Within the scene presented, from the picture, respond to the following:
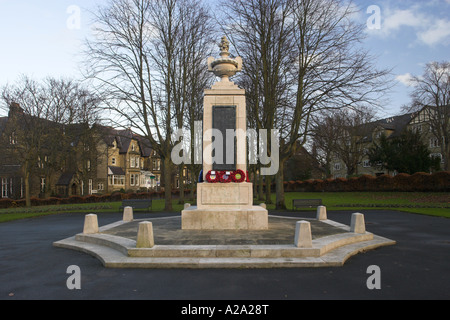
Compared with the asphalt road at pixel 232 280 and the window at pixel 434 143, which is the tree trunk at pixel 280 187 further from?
the window at pixel 434 143

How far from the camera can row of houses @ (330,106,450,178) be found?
42.6 metres

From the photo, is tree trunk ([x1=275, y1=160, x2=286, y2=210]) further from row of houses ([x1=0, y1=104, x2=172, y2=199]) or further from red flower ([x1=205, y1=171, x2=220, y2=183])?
red flower ([x1=205, y1=171, x2=220, y2=183])

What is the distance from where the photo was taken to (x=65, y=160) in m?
46.7

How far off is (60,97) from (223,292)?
3552cm

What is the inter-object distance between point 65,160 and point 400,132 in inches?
2184

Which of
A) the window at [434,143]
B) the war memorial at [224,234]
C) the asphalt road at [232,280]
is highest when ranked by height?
the window at [434,143]

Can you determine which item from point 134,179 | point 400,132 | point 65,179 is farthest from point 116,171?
point 400,132

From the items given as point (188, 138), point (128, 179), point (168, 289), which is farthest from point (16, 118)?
point (168, 289)

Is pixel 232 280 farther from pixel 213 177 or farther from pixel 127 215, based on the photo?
pixel 127 215

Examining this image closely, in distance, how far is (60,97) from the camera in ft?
115

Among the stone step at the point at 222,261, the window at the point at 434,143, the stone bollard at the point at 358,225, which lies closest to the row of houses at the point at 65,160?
the stone step at the point at 222,261

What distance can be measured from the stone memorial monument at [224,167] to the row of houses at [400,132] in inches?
1384

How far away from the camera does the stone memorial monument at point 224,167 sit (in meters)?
11.2

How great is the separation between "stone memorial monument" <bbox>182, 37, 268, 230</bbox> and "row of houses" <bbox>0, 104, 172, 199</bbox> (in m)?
9.82
